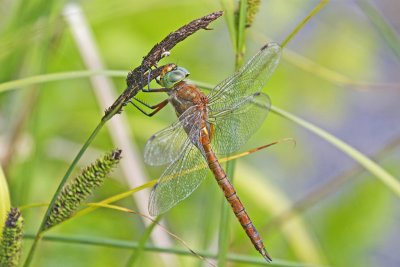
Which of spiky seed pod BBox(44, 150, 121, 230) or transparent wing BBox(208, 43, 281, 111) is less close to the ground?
transparent wing BBox(208, 43, 281, 111)

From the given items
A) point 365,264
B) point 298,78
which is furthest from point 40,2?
point 298,78

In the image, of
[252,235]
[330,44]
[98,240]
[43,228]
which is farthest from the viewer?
[330,44]

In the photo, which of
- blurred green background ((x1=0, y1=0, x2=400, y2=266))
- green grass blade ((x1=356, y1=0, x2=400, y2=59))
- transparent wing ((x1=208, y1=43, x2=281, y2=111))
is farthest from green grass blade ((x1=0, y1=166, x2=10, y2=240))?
green grass blade ((x1=356, y1=0, x2=400, y2=59))

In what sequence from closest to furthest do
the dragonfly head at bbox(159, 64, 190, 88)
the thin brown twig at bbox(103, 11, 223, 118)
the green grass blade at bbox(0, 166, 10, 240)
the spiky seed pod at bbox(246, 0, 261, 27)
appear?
1. the thin brown twig at bbox(103, 11, 223, 118)
2. the green grass blade at bbox(0, 166, 10, 240)
3. the spiky seed pod at bbox(246, 0, 261, 27)
4. the dragonfly head at bbox(159, 64, 190, 88)

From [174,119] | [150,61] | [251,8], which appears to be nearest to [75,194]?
[150,61]

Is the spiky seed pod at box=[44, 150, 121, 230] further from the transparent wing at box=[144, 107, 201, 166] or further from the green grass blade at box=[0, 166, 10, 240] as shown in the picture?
the transparent wing at box=[144, 107, 201, 166]

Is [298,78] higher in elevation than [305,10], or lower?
lower

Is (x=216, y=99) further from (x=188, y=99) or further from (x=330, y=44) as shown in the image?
(x=330, y=44)
